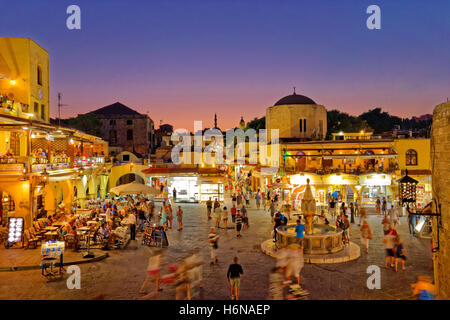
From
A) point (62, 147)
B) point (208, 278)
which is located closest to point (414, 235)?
point (208, 278)

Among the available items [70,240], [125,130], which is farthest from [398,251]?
[125,130]

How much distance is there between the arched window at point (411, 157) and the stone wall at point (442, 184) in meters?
26.2

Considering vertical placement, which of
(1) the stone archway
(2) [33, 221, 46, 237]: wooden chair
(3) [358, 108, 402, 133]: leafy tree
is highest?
(3) [358, 108, 402, 133]: leafy tree

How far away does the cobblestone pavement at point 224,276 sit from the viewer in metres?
10.3

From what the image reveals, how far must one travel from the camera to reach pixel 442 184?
9000mm

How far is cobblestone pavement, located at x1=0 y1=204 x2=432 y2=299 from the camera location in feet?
33.7

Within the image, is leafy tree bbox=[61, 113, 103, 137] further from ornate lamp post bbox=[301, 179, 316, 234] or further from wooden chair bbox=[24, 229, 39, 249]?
ornate lamp post bbox=[301, 179, 316, 234]

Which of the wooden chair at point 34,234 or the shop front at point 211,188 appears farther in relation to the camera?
the shop front at point 211,188

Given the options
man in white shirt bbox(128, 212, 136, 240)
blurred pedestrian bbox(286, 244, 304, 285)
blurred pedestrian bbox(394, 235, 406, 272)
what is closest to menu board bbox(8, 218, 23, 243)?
man in white shirt bbox(128, 212, 136, 240)

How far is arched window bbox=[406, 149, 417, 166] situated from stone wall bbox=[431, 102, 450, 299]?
26.2 metres

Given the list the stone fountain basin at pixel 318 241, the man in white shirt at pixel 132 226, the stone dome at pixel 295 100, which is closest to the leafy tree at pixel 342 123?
the stone dome at pixel 295 100

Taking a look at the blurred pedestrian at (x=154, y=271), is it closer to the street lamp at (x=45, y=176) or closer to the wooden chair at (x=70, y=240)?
the wooden chair at (x=70, y=240)
